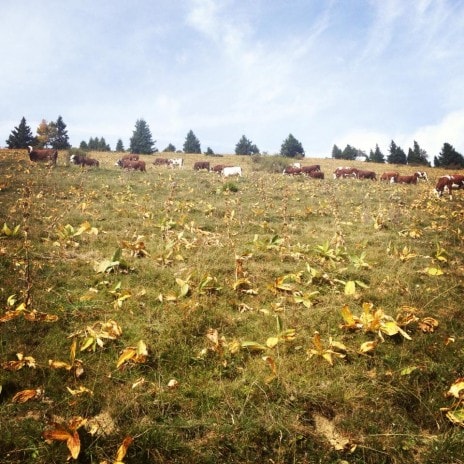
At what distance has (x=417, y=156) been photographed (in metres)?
55.8

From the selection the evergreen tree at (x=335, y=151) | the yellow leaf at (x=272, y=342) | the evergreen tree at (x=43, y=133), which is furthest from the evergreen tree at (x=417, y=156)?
the evergreen tree at (x=43, y=133)

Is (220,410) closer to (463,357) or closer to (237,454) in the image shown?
(237,454)

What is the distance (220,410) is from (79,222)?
8.30m

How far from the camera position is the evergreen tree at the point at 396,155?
58.5m

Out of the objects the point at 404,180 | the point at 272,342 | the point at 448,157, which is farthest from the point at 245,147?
the point at 272,342

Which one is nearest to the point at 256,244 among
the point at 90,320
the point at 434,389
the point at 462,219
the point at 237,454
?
the point at 90,320

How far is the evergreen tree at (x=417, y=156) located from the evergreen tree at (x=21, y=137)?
191 feet

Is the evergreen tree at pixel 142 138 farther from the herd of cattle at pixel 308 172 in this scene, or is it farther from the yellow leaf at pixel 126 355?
the yellow leaf at pixel 126 355

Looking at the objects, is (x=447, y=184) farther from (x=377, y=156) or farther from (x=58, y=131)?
(x=58, y=131)

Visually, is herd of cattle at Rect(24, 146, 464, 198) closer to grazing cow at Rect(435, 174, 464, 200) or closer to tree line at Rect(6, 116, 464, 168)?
grazing cow at Rect(435, 174, 464, 200)

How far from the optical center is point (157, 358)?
461 centimetres

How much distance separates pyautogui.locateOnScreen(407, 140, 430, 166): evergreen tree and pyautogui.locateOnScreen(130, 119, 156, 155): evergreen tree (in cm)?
4220

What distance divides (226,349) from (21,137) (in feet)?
190

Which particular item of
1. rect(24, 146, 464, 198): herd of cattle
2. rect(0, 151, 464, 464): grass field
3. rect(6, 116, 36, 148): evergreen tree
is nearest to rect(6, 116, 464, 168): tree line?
rect(6, 116, 36, 148): evergreen tree
